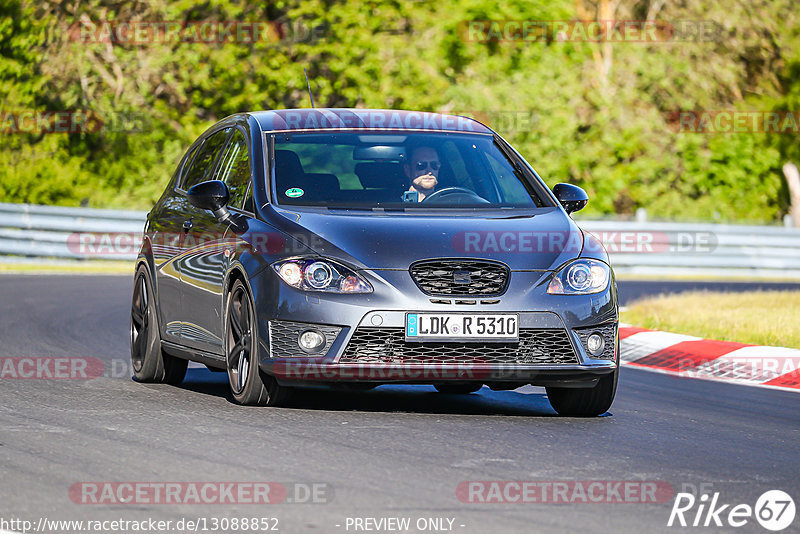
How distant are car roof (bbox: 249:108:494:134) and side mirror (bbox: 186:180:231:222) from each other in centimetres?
56

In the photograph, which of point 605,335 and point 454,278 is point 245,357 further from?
point 605,335

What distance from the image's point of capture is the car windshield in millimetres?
8977

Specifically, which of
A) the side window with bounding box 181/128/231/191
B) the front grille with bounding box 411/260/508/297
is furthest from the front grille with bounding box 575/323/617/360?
the side window with bounding box 181/128/231/191

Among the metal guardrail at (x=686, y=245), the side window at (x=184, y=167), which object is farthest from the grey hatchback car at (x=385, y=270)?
the metal guardrail at (x=686, y=245)

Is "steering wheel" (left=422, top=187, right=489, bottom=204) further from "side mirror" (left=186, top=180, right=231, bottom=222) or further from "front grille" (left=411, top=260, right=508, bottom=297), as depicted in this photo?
"side mirror" (left=186, top=180, right=231, bottom=222)

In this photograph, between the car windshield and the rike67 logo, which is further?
the car windshield

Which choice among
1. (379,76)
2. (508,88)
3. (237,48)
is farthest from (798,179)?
(237,48)

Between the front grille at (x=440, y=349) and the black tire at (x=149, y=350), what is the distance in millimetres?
2361

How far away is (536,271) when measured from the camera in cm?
827

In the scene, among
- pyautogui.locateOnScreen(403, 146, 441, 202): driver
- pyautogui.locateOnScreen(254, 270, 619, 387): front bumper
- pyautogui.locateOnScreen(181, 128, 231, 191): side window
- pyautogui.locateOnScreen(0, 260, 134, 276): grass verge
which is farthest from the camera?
pyautogui.locateOnScreen(0, 260, 134, 276): grass verge

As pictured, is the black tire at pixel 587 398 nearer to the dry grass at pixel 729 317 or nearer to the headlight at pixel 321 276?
the headlight at pixel 321 276

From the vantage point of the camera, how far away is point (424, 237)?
827 cm

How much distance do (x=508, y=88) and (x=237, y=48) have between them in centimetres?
635

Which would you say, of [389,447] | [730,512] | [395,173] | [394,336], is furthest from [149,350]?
[730,512]
